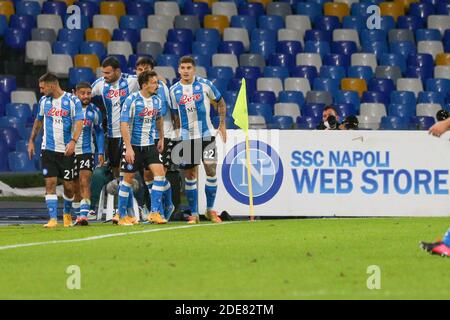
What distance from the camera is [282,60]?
25781 millimetres

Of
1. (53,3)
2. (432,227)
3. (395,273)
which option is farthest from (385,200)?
(53,3)

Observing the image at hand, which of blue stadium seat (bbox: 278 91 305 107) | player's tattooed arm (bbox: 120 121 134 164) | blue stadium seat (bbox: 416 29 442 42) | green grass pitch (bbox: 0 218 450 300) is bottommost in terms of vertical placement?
green grass pitch (bbox: 0 218 450 300)

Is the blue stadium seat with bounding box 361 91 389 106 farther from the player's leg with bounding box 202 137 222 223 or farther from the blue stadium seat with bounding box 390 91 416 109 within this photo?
the player's leg with bounding box 202 137 222 223

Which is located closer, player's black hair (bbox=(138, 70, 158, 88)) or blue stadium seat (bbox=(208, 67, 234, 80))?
player's black hair (bbox=(138, 70, 158, 88))

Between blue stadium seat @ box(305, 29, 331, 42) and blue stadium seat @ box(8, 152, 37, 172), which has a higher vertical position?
blue stadium seat @ box(305, 29, 331, 42)

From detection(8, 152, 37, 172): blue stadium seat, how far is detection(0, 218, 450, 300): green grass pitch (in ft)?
23.2

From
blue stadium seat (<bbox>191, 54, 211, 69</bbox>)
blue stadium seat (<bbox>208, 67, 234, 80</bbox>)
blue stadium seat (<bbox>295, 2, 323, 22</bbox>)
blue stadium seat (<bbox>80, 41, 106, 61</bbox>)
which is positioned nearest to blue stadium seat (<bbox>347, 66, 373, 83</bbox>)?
blue stadium seat (<bbox>295, 2, 323, 22</bbox>)

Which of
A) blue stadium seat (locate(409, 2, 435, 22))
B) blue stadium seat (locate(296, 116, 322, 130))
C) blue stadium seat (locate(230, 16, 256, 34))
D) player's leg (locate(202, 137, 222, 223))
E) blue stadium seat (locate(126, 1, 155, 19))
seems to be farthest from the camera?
blue stadium seat (locate(409, 2, 435, 22))

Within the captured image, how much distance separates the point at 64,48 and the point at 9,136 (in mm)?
3107

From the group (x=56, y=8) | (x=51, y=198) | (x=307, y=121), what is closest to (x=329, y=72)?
(x=307, y=121)

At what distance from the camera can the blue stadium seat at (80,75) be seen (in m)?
24.7

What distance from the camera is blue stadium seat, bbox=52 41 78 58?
25.7 meters

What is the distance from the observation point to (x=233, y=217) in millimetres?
19000
